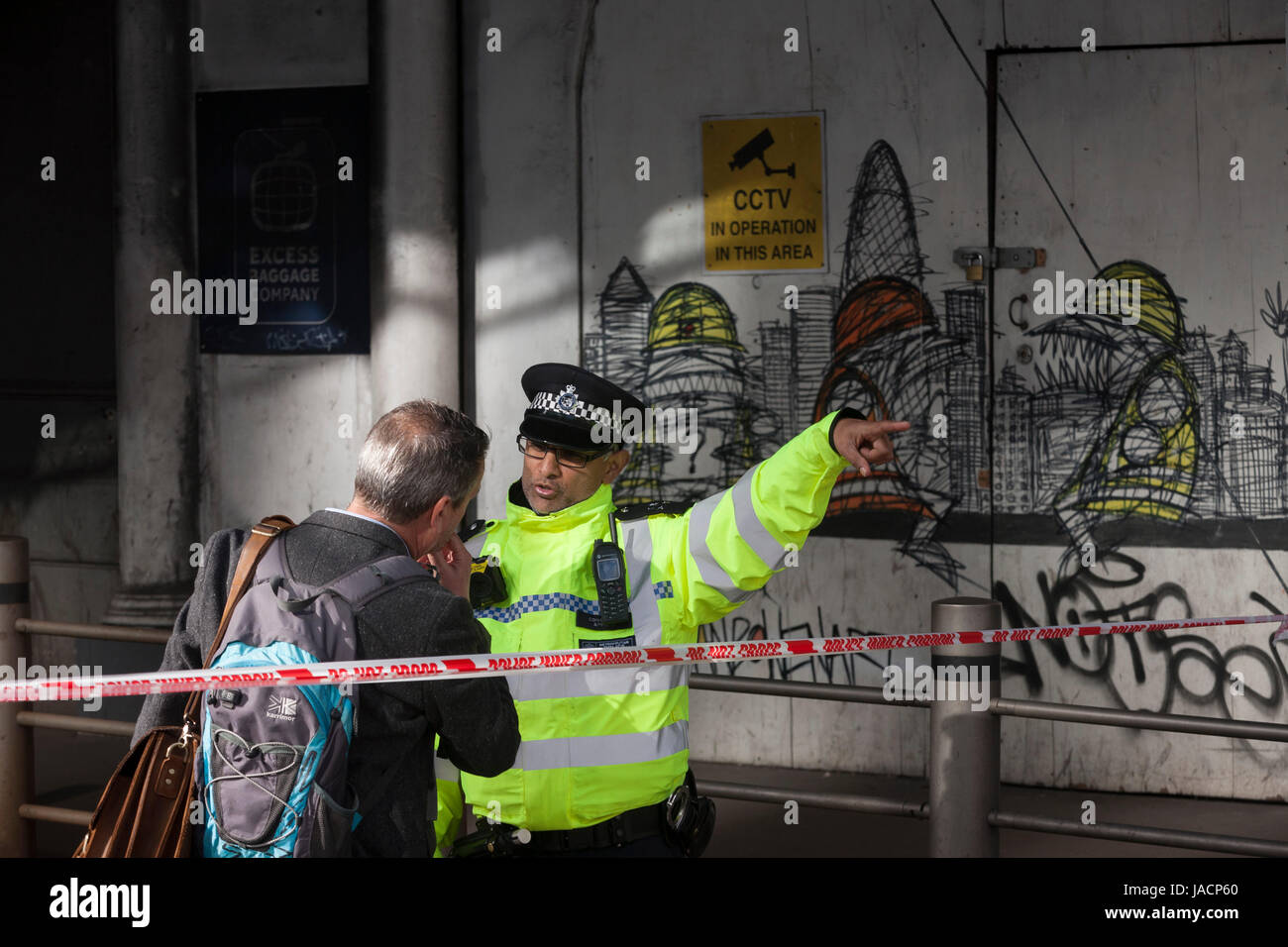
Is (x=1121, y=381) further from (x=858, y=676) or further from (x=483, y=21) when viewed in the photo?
(x=483, y=21)

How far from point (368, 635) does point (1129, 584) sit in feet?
13.5

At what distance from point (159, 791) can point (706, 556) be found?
1.16 meters

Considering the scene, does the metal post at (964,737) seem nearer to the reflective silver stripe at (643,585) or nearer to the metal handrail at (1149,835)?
the metal handrail at (1149,835)

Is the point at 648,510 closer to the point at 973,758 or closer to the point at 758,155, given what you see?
the point at 973,758

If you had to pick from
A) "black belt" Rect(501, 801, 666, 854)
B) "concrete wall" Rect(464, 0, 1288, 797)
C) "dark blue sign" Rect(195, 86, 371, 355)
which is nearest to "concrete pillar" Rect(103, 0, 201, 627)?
"dark blue sign" Rect(195, 86, 371, 355)

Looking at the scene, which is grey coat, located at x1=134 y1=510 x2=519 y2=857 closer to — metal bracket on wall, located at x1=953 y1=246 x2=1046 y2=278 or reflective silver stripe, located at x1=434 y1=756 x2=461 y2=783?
reflective silver stripe, located at x1=434 y1=756 x2=461 y2=783

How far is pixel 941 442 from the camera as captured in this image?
5.72 metres

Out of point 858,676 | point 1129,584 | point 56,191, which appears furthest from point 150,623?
point 1129,584

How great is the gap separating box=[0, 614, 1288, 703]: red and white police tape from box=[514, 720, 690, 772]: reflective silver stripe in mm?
184

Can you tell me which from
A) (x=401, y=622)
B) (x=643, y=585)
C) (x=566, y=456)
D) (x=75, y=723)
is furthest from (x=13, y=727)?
(x=401, y=622)

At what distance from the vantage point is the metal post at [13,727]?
14.6ft

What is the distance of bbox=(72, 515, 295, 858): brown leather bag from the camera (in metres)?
2.19

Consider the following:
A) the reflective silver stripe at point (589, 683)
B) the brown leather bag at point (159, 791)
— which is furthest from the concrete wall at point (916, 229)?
the brown leather bag at point (159, 791)

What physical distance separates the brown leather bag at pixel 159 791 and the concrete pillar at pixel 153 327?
4.49 meters
